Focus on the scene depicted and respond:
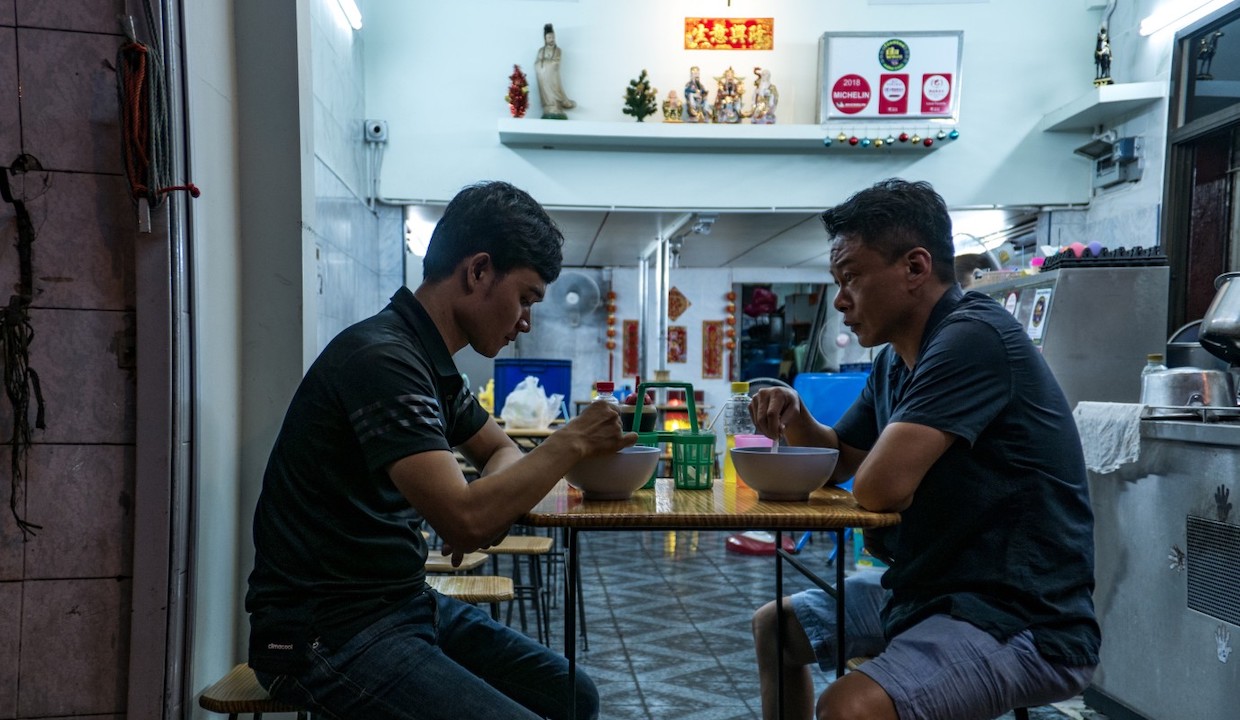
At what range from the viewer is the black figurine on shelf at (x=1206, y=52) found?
568cm

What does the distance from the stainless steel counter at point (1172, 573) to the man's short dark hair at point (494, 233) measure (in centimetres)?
201

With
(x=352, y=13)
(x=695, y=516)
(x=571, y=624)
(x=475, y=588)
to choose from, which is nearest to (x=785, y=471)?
(x=695, y=516)

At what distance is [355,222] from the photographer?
6.18m

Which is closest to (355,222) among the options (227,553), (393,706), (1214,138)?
(227,553)

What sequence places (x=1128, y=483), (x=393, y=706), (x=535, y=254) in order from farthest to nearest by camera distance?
(x=1128, y=483), (x=535, y=254), (x=393, y=706)

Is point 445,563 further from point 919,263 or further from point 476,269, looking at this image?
point 919,263

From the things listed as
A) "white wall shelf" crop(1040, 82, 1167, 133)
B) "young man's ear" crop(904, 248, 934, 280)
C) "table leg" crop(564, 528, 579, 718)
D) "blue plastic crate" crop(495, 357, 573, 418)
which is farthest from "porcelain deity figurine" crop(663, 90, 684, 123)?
"table leg" crop(564, 528, 579, 718)

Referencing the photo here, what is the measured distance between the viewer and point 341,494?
4.91 ft

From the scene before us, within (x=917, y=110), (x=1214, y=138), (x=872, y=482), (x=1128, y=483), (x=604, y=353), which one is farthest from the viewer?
(x=604, y=353)

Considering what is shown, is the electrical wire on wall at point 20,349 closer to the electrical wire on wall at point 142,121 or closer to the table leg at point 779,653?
the electrical wire on wall at point 142,121

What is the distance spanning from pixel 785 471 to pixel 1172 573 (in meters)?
1.77

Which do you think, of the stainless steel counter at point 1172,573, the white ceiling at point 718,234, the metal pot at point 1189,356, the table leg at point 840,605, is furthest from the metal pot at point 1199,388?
the white ceiling at point 718,234

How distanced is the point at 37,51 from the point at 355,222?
4490 millimetres

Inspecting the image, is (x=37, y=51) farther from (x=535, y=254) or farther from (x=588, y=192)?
(x=588, y=192)
